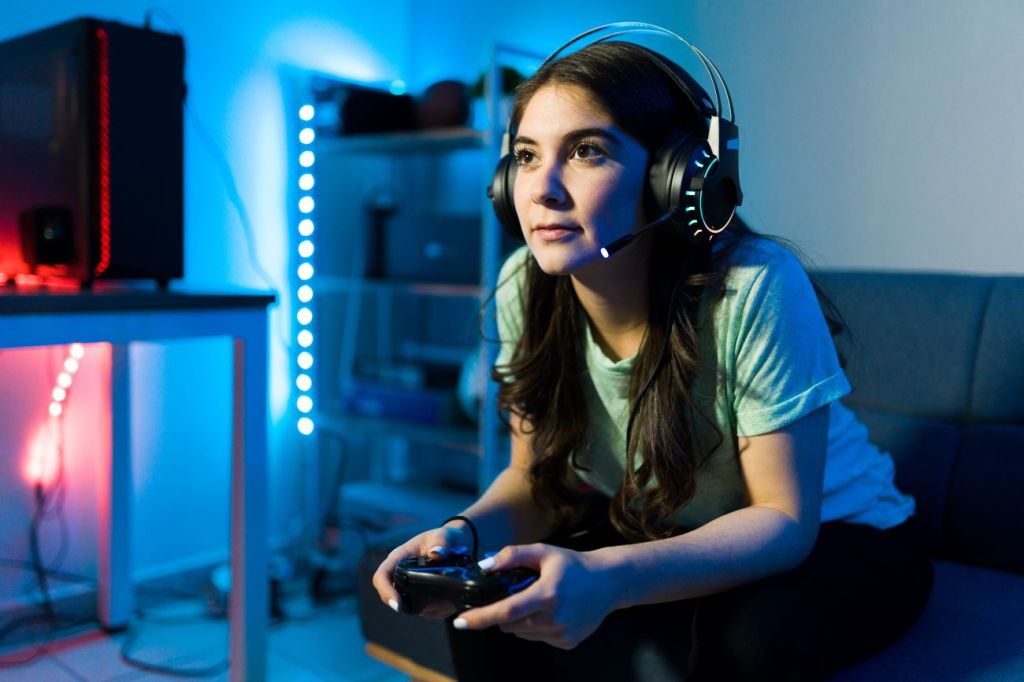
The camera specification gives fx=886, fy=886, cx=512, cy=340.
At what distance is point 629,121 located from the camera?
882 mm

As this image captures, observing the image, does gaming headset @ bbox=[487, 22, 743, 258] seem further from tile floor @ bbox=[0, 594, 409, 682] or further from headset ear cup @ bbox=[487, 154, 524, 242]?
tile floor @ bbox=[0, 594, 409, 682]

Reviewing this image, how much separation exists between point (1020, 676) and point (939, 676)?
8cm

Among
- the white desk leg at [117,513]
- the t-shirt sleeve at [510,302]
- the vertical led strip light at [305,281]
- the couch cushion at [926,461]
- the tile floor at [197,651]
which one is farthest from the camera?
the vertical led strip light at [305,281]

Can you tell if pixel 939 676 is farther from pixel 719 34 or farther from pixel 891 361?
pixel 719 34

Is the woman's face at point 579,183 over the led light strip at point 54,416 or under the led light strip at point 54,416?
over

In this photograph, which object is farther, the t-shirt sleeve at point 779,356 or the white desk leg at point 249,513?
the white desk leg at point 249,513

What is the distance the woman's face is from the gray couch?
A: 18.6 inches

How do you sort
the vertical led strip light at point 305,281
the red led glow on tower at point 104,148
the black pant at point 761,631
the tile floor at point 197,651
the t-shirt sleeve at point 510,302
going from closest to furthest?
the black pant at point 761,631, the t-shirt sleeve at point 510,302, the red led glow on tower at point 104,148, the tile floor at point 197,651, the vertical led strip light at point 305,281

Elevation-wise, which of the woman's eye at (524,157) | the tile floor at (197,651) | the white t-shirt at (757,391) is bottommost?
the tile floor at (197,651)

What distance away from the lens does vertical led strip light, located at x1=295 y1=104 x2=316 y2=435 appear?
7.32 ft

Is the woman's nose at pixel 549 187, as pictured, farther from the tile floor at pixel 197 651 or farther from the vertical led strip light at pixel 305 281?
the vertical led strip light at pixel 305 281

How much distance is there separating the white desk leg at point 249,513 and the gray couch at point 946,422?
28 cm

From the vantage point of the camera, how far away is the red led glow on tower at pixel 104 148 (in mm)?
1344

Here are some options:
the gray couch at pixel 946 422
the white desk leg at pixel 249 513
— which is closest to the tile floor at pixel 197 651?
the white desk leg at pixel 249 513
